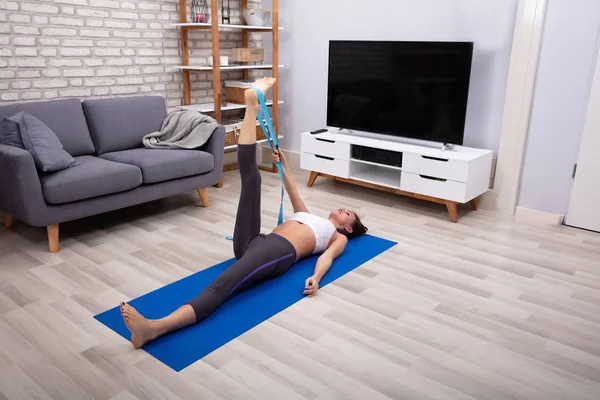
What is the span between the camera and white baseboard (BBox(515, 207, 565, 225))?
143 inches

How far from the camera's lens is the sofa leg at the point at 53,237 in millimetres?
2984

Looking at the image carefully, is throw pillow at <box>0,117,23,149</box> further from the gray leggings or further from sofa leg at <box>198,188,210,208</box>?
the gray leggings

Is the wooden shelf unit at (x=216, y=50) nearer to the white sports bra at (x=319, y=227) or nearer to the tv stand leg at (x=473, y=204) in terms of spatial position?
the white sports bra at (x=319, y=227)

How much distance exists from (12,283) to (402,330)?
A: 1.97 m

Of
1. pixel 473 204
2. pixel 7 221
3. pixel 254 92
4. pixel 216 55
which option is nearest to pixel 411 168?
pixel 473 204

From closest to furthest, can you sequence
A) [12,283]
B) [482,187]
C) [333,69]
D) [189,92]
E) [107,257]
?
1. [12,283]
2. [107,257]
3. [482,187]
4. [333,69]
5. [189,92]

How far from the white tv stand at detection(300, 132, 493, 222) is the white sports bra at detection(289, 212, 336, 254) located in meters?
1.14

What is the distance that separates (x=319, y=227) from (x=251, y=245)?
18.5 inches

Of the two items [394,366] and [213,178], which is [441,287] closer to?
[394,366]

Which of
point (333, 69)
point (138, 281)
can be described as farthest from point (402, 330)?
point (333, 69)

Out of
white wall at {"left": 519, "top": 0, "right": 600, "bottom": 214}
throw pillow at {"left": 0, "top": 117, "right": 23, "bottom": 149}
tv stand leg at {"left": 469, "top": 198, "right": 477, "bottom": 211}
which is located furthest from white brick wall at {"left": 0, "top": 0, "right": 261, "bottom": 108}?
white wall at {"left": 519, "top": 0, "right": 600, "bottom": 214}

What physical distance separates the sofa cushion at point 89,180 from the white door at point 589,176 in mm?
2976

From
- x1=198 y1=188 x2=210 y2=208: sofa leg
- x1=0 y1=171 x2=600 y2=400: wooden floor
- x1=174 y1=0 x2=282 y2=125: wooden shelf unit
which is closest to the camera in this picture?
x1=0 y1=171 x2=600 y2=400: wooden floor

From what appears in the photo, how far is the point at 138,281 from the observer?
265cm
